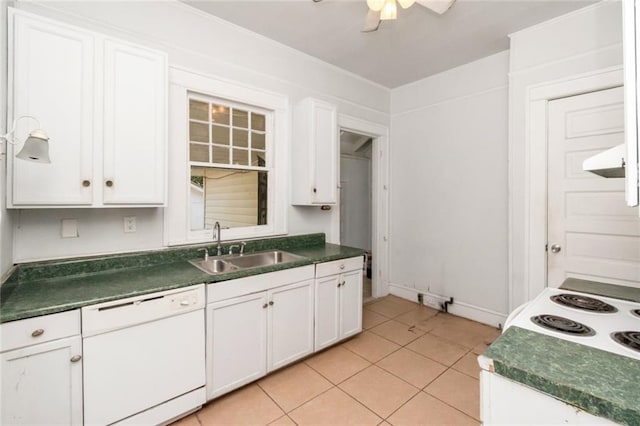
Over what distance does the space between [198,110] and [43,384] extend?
2.09m

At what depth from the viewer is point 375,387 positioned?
2148mm

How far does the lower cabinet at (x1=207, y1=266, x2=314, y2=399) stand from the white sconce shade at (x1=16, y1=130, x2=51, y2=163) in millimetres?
1113

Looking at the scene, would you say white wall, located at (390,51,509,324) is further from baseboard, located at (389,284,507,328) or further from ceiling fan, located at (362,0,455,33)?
ceiling fan, located at (362,0,455,33)

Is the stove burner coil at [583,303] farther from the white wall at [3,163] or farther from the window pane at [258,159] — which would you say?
the white wall at [3,163]

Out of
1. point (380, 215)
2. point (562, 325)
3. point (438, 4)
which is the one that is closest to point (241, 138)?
point (438, 4)

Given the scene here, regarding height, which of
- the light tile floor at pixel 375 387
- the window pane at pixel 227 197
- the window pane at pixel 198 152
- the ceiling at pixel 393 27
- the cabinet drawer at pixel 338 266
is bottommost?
the light tile floor at pixel 375 387

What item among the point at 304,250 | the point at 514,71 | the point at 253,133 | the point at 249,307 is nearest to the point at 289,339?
the point at 249,307

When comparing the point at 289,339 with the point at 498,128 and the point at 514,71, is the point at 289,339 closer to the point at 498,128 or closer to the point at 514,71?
the point at 498,128

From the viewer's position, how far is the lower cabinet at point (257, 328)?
6.37 feet

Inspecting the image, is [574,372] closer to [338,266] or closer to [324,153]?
[338,266]

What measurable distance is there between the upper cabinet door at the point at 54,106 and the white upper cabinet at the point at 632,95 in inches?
97.7

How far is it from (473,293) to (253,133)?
305 cm

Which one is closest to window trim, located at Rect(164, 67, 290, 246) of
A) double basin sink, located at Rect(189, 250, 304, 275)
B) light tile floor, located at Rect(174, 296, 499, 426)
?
double basin sink, located at Rect(189, 250, 304, 275)

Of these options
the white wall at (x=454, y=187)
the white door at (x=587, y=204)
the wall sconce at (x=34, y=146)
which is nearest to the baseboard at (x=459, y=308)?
the white wall at (x=454, y=187)
